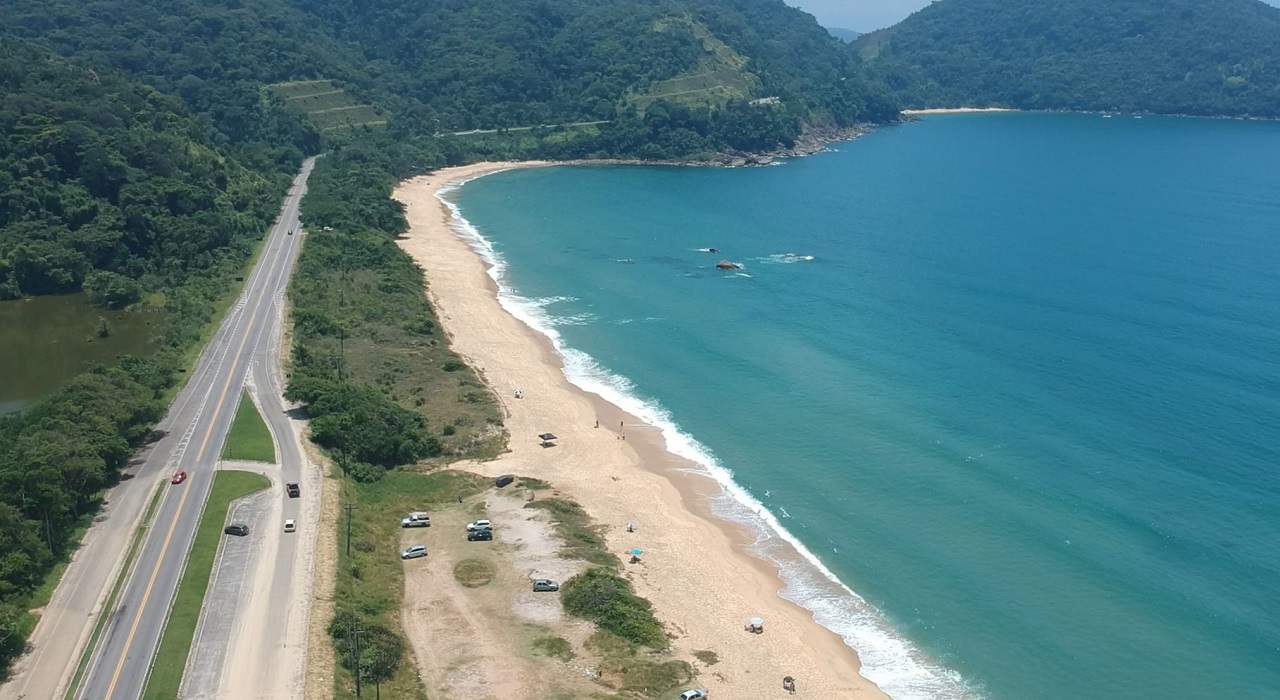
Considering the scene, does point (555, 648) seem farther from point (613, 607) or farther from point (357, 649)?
point (357, 649)

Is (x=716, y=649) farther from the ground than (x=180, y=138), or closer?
closer

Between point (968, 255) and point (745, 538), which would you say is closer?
point (745, 538)

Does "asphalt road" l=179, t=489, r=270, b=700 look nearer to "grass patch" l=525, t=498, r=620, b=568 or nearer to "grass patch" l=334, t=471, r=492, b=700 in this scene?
"grass patch" l=334, t=471, r=492, b=700

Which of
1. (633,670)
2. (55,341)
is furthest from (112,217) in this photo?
(633,670)

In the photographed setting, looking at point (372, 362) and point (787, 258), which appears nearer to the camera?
point (372, 362)

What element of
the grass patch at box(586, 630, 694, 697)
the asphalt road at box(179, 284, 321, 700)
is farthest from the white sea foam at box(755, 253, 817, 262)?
the grass patch at box(586, 630, 694, 697)

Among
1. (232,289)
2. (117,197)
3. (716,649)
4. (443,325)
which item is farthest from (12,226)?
(716,649)

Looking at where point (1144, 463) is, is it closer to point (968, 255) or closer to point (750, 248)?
point (968, 255)
